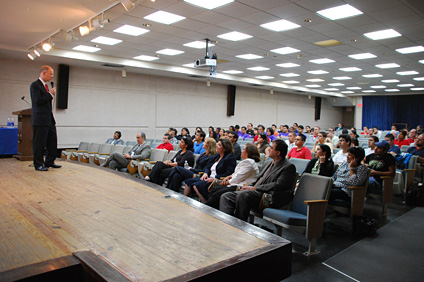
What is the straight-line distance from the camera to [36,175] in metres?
3.49

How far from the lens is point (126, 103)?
12.3 meters

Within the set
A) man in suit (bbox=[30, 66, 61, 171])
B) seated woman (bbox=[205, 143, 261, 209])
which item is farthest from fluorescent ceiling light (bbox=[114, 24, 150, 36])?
seated woman (bbox=[205, 143, 261, 209])

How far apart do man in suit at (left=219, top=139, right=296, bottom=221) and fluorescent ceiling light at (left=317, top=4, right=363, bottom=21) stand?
3371 millimetres

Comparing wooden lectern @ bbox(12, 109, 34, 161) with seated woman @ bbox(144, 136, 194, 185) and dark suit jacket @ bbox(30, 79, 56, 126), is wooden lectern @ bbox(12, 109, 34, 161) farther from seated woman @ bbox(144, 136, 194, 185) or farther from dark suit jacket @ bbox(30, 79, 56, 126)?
seated woman @ bbox(144, 136, 194, 185)

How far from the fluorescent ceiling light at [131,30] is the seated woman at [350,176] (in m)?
5.38

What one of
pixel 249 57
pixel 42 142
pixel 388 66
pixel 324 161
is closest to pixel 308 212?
pixel 324 161

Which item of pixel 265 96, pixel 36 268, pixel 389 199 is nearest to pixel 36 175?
pixel 36 268

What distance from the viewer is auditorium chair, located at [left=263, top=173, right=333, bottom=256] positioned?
296 centimetres

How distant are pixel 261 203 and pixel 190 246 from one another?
1.82m

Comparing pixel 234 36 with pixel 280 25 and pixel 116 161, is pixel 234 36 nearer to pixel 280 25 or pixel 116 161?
pixel 280 25

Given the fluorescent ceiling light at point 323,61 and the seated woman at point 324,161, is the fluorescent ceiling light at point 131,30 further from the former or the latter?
the fluorescent ceiling light at point 323,61

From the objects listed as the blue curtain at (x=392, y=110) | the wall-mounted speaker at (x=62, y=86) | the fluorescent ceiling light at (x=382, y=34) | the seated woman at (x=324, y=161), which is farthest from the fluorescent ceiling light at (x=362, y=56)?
the blue curtain at (x=392, y=110)

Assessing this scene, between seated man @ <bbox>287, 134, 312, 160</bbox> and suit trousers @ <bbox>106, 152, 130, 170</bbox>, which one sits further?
suit trousers @ <bbox>106, 152, 130, 170</bbox>

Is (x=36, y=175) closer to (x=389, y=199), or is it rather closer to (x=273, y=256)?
(x=273, y=256)
